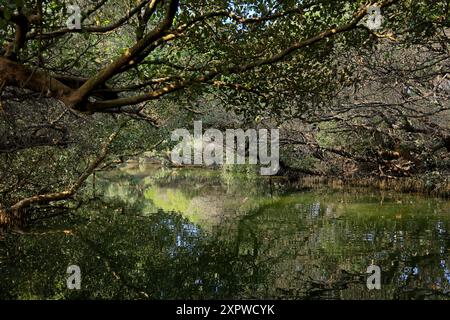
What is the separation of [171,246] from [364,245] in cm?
491

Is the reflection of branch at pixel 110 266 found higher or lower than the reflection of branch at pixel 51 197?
lower

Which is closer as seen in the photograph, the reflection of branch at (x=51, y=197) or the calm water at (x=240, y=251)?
the calm water at (x=240, y=251)

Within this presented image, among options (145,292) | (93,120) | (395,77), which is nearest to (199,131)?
(93,120)

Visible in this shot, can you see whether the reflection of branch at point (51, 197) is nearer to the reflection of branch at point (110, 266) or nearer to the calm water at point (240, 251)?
the calm water at point (240, 251)

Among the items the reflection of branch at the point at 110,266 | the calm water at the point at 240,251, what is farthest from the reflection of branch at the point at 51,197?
the reflection of branch at the point at 110,266

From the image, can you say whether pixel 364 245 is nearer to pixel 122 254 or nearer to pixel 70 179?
pixel 122 254

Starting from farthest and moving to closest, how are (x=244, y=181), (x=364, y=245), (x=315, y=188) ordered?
(x=244, y=181) → (x=315, y=188) → (x=364, y=245)

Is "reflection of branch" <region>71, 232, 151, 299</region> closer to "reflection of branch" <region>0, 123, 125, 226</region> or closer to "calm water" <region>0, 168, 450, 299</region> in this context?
"calm water" <region>0, 168, 450, 299</region>

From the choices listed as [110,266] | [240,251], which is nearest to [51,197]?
[110,266]

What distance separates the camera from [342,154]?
74.1 feet

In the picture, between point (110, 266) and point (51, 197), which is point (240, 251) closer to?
point (110, 266)

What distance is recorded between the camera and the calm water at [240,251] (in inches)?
340

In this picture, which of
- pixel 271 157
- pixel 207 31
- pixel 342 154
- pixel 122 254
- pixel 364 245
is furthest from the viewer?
pixel 271 157

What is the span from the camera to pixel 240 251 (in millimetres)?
11945
